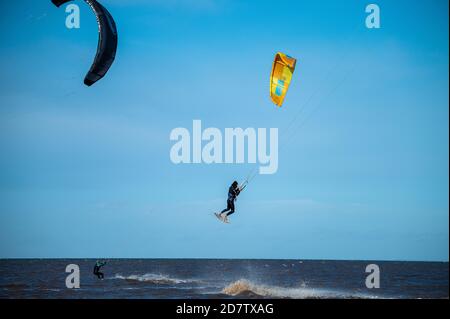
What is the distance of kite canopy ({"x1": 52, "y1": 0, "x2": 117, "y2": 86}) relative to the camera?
356 inches

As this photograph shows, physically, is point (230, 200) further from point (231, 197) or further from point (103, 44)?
point (103, 44)

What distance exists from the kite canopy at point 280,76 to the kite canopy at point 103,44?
8.25ft

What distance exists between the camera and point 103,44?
928cm

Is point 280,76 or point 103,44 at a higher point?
point 103,44

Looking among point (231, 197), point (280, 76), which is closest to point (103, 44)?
point (280, 76)

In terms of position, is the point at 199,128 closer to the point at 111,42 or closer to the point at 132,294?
the point at 111,42

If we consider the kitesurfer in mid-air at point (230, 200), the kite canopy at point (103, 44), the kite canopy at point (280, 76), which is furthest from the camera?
the kitesurfer in mid-air at point (230, 200)

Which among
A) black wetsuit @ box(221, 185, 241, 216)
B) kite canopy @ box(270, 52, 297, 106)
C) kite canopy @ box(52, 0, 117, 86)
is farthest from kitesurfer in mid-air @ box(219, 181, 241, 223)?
kite canopy @ box(52, 0, 117, 86)

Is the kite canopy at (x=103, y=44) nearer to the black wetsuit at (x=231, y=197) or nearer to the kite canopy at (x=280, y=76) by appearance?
the kite canopy at (x=280, y=76)

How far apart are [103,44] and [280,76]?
276 cm

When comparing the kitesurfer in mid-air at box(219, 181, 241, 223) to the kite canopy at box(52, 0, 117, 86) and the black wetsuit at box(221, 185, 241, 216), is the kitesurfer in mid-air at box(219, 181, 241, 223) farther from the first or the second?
A: the kite canopy at box(52, 0, 117, 86)

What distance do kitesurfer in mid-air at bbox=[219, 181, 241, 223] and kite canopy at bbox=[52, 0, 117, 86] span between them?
9.42ft

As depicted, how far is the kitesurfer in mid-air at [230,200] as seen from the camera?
34.5 feet

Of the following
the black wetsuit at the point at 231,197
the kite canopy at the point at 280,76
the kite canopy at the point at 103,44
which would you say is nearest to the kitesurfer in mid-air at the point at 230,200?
the black wetsuit at the point at 231,197
